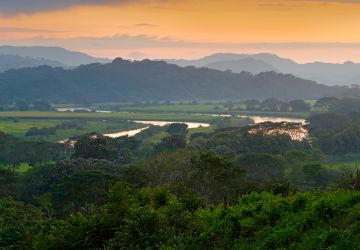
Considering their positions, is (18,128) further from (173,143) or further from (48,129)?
(173,143)

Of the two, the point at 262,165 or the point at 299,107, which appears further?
the point at 299,107

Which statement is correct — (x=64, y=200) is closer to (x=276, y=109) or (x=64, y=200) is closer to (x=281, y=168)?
(x=281, y=168)

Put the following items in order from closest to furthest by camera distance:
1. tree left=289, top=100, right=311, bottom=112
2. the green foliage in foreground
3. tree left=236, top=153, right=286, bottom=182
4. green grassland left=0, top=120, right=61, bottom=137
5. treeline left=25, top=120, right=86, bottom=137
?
the green foliage in foreground
tree left=236, top=153, right=286, bottom=182
treeline left=25, top=120, right=86, bottom=137
green grassland left=0, top=120, right=61, bottom=137
tree left=289, top=100, right=311, bottom=112

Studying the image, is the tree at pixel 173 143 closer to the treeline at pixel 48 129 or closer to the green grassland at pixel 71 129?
the green grassland at pixel 71 129

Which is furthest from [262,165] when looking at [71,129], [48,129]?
[71,129]

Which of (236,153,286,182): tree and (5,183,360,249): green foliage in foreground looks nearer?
(5,183,360,249): green foliage in foreground

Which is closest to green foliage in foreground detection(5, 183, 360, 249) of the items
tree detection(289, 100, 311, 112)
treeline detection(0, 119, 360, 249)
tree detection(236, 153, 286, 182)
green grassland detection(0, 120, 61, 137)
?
treeline detection(0, 119, 360, 249)

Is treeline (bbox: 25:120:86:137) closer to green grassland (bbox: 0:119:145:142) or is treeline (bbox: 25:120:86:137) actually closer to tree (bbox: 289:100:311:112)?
green grassland (bbox: 0:119:145:142)

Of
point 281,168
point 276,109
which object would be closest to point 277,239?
point 281,168
